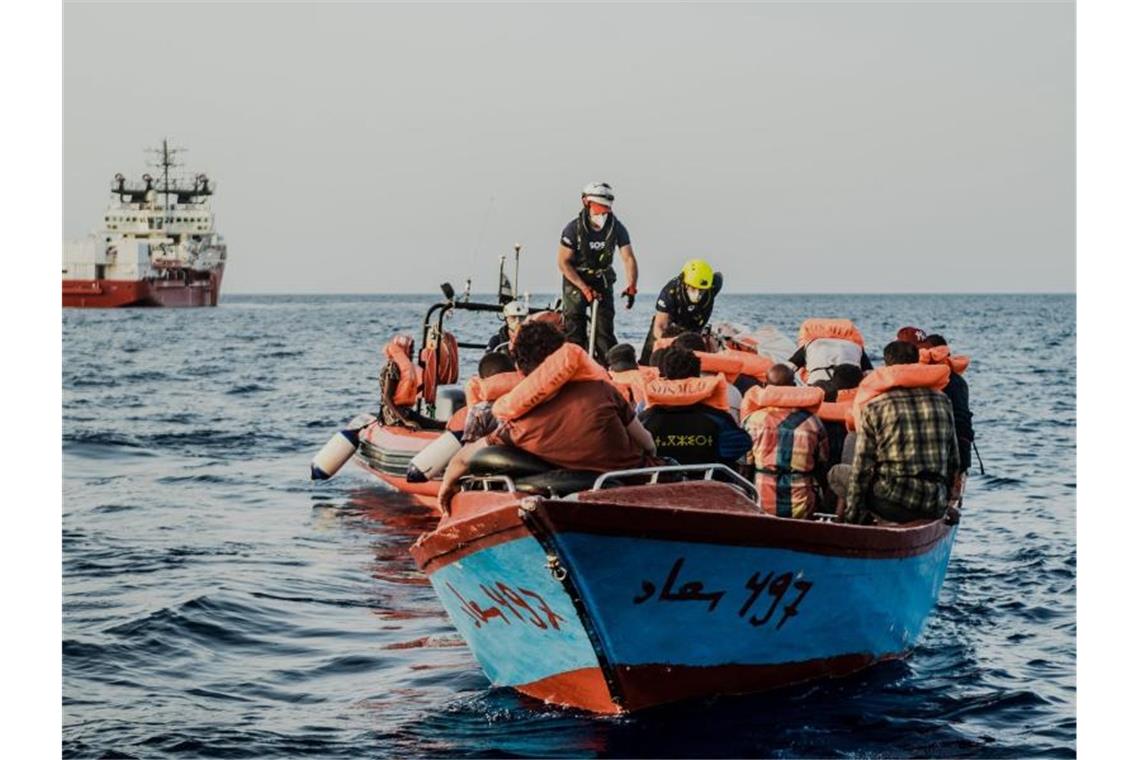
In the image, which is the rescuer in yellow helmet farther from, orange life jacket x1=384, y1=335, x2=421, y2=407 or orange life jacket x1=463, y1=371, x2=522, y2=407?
orange life jacket x1=384, y1=335, x2=421, y2=407

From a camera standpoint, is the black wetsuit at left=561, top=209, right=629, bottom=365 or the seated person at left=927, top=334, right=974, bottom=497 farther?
the black wetsuit at left=561, top=209, right=629, bottom=365

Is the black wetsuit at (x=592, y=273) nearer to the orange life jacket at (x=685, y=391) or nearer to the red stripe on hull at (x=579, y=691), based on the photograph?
the orange life jacket at (x=685, y=391)

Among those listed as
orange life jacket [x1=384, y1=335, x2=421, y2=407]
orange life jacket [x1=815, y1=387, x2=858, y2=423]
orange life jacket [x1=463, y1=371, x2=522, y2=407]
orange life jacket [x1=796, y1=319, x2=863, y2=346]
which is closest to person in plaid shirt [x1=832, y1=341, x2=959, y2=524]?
orange life jacket [x1=815, y1=387, x2=858, y2=423]

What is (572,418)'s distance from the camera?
7.99 metres

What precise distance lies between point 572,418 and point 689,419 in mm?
1094

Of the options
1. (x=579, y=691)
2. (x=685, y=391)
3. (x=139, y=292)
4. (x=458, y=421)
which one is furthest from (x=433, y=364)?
(x=139, y=292)

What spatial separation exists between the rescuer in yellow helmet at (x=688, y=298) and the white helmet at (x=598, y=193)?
2.93 feet

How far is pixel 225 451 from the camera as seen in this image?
2236 cm

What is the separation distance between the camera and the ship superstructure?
274 ft

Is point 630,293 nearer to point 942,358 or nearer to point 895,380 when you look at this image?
point 942,358

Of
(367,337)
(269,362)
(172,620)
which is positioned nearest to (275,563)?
(172,620)

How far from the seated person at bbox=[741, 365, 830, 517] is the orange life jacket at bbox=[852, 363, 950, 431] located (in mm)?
273

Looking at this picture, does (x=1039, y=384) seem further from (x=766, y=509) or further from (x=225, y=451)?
(x=766, y=509)

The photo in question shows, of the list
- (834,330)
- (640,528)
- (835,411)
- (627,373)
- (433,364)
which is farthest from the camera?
(433,364)
